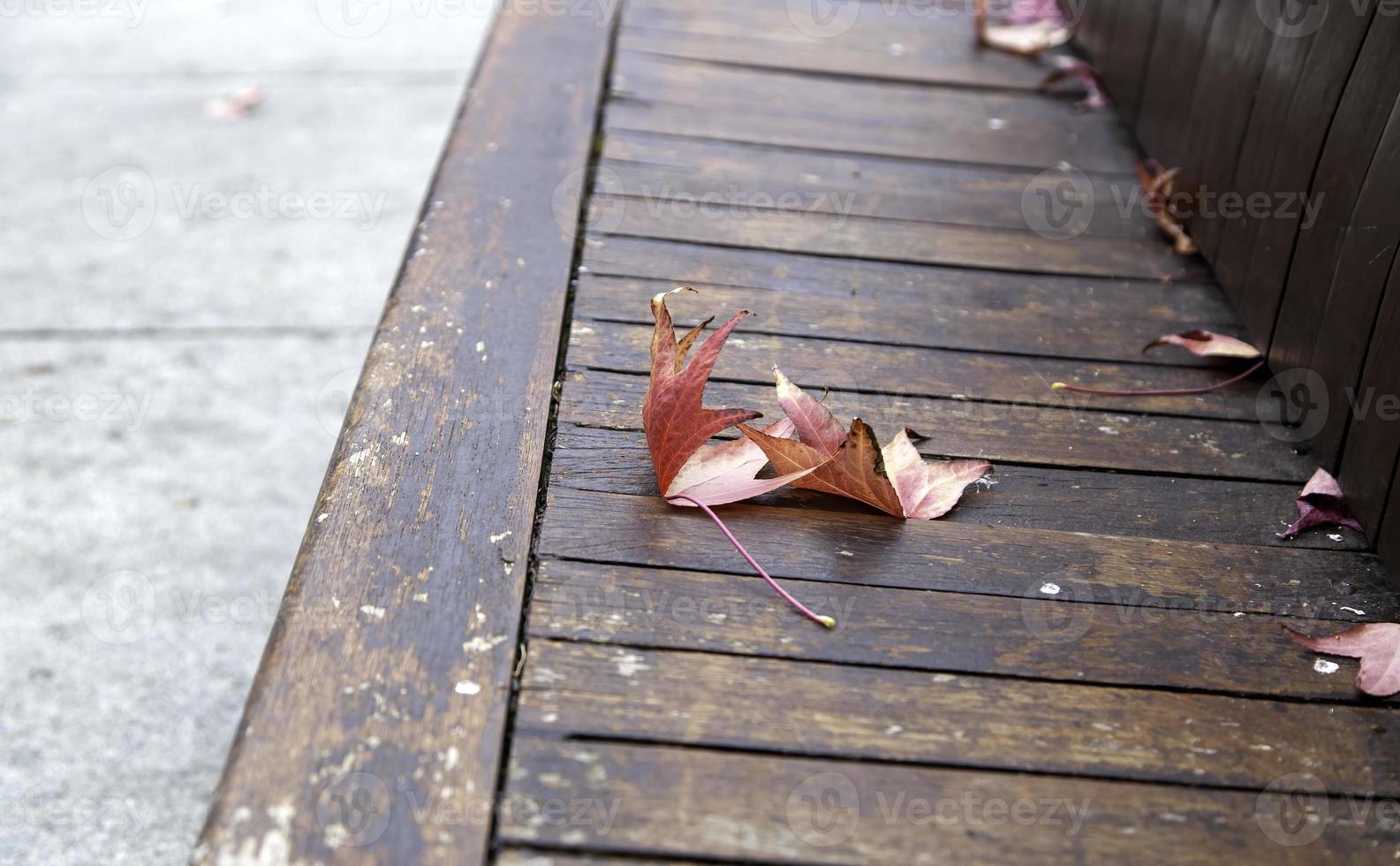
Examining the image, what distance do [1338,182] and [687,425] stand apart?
0.85 m

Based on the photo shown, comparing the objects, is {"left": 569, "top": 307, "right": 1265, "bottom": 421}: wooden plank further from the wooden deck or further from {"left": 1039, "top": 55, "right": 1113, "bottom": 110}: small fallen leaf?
{"left": 1039, "top": 55, "right": 1113, "bottom": 110}: small fallen leaf

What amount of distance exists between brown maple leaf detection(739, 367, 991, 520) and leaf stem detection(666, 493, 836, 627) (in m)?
0.09

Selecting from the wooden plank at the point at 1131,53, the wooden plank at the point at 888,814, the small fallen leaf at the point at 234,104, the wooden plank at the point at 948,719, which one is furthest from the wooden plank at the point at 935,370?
the small fallen leaf at the point at 234,104

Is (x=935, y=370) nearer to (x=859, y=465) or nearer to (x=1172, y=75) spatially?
(x=859, y=465)

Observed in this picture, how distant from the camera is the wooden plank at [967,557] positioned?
45.9 inches

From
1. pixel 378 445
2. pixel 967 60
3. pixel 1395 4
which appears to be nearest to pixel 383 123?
pixel 967 60

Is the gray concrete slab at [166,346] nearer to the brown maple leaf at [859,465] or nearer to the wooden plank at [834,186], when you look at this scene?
the wooden plank at [834,186]

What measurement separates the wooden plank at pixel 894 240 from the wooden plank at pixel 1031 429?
0.37 m

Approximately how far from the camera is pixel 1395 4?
1317 millimetres

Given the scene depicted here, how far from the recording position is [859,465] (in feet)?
4.01

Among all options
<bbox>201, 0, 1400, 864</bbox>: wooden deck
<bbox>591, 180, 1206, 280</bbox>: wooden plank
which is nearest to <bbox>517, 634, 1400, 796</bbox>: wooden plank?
<bbox>201, 0, 1400, 864</bbox>: wooden deck

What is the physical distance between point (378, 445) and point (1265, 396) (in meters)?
1.11

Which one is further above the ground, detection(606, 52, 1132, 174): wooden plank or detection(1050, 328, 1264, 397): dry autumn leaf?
detection(606, 52, 1132, 174): wooden plank

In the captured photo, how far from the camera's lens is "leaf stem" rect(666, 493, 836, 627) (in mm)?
1103
